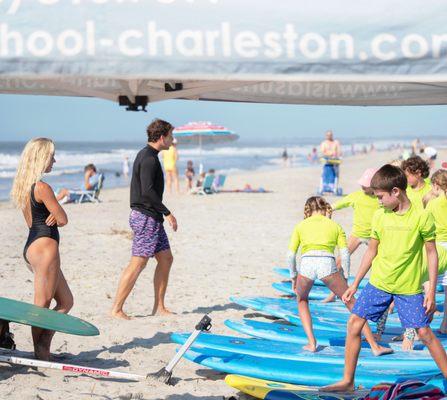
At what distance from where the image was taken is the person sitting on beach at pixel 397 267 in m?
4.32

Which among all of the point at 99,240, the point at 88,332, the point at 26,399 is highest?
the point at 99,240

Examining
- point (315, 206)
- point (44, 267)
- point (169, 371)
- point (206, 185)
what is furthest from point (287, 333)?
point (206, 185)

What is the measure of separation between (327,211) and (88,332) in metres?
2.02

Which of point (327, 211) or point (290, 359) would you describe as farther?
point (327, 211)

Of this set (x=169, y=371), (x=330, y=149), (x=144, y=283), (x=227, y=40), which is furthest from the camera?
(x=330, y=149)

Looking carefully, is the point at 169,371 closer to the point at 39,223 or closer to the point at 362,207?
the point at 39,223

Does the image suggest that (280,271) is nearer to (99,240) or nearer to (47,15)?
(99,240)

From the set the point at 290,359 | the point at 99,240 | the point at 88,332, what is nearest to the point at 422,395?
the point at 290,359

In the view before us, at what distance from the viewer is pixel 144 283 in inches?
333

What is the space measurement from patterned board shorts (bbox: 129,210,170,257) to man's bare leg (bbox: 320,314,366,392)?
2.43 meters

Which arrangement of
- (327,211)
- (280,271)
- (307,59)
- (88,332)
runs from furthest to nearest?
1. (280,271)
2. (327,211)
3. (88,332)
4. (307,59)

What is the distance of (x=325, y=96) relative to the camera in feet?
14.0

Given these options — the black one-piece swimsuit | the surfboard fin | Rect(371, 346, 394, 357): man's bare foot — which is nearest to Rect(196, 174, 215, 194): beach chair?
Rect(371, 346, 394, 357): man's bare foot

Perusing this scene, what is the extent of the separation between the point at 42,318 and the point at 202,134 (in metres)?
21.3
